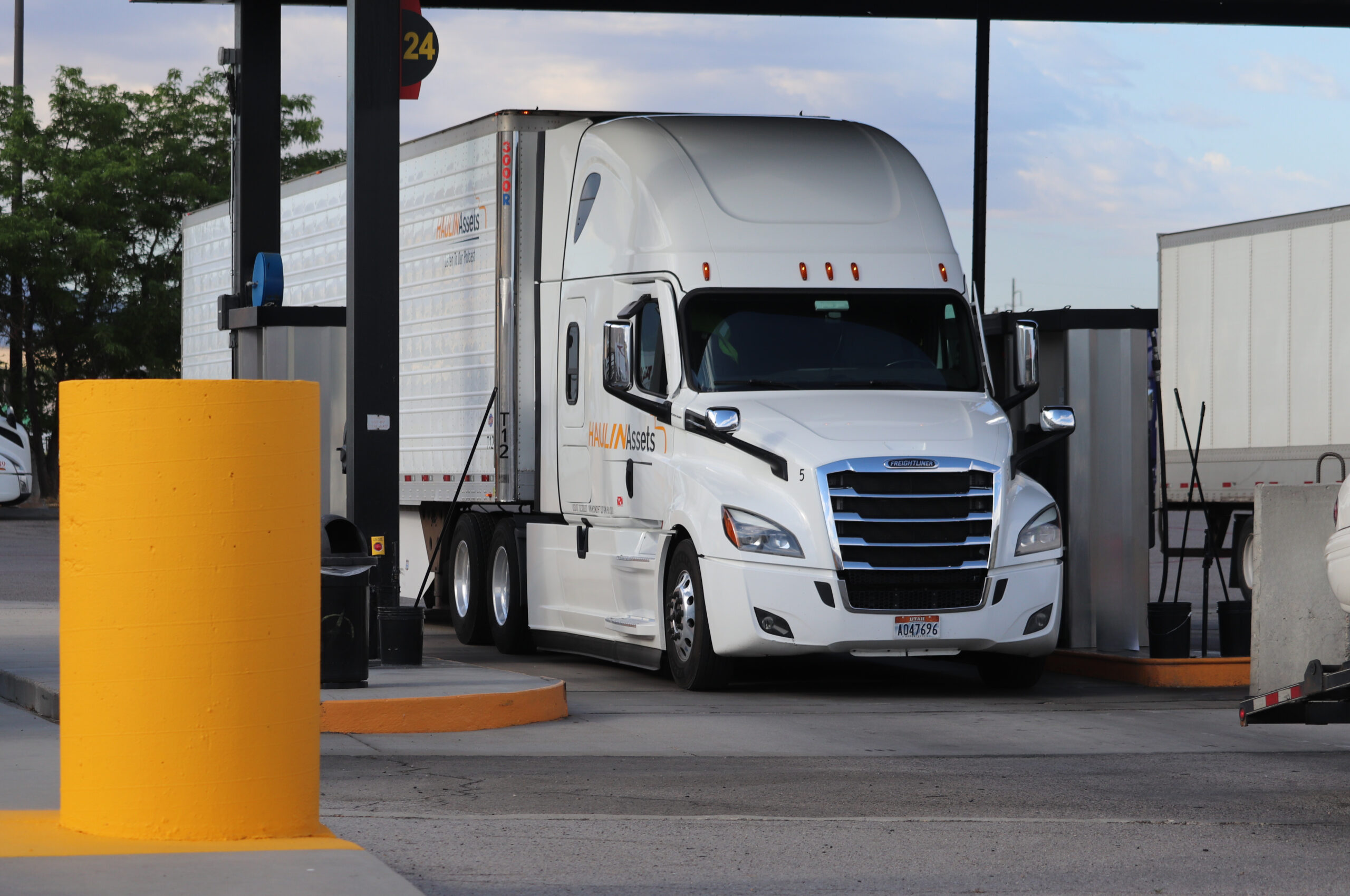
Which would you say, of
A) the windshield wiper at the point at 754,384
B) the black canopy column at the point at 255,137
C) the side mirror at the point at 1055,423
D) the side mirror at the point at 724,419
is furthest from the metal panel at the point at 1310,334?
the side mirror at the point at 724,419

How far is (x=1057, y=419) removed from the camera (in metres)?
13.4

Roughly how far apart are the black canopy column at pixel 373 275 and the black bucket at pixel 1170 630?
18.0 feet

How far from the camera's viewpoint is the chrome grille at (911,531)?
12398mm

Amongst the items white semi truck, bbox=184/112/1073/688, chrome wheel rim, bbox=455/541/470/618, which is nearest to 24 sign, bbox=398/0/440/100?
white semi truck, bbox=184/112/1073/688

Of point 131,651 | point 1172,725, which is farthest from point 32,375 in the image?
point 131,651

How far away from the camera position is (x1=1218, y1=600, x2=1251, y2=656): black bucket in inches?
568

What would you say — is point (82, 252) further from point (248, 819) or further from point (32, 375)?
point (248, 819)

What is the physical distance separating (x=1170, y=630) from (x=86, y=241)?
39.6 meters

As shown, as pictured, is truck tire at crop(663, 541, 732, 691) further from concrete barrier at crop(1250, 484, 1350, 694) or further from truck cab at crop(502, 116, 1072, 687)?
concrete barrier at crop(1250, 484, 1350, 694)

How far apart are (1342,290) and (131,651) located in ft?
59.7

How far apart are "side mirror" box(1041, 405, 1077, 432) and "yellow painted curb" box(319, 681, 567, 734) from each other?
416cm

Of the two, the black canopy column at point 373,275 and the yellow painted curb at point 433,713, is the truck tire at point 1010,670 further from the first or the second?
the black canopy column at point 373,275

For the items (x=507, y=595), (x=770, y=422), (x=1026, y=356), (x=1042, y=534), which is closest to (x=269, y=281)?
(x=507, y=595)

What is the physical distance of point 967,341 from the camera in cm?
1380
